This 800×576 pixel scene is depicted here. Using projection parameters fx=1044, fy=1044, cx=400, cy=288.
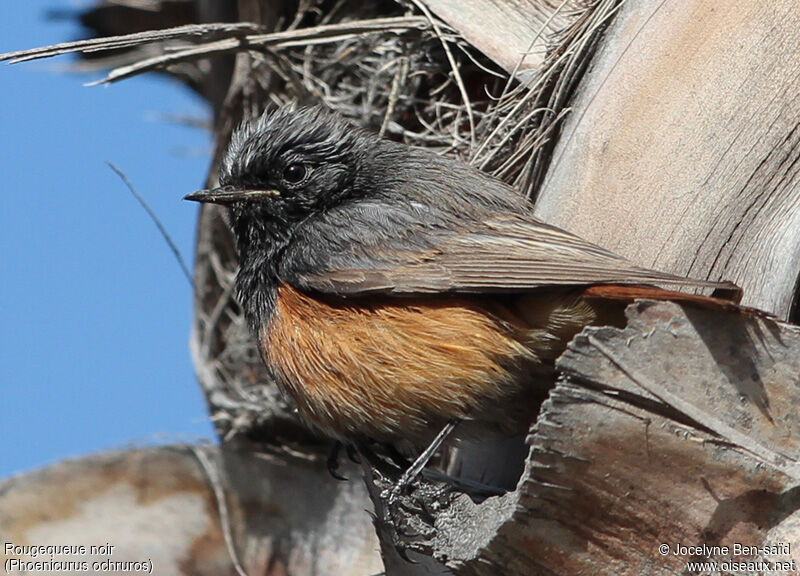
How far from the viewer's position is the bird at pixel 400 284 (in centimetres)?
304

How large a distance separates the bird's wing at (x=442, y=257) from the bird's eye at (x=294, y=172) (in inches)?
9.8

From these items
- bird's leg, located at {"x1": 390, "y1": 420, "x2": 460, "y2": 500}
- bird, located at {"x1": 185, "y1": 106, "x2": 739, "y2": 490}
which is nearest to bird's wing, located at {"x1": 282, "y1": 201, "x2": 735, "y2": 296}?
bird, located at {"x1": 185, "y1": 106, "x2": 739, "y2": 490}

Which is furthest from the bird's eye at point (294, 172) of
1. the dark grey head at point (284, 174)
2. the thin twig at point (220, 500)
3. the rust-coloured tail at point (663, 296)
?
the thin twig at point (220, 500)

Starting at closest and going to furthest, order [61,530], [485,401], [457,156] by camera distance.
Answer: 1. [485,401]
2. [457,156]
3. [61,530]

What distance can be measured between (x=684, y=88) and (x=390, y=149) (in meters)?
1.05

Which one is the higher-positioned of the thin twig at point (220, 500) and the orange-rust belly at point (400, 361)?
the orange-rust belly at point (400, 361)

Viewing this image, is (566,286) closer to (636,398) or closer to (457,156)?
(636,398)

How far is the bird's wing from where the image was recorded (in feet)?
9.70

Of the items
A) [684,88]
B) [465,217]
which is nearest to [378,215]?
[465,217]

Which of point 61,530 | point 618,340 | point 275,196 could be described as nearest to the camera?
point 618,340

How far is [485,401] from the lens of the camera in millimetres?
3139

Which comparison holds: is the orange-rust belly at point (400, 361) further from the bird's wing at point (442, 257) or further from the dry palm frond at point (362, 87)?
the dry palm frond at point (362, 87)

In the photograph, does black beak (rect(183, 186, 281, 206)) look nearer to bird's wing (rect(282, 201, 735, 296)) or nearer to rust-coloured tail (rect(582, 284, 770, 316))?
bird's wing (rect(282, 201, 735, 296))

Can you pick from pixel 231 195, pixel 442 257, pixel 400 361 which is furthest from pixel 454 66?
pixel 400 361
